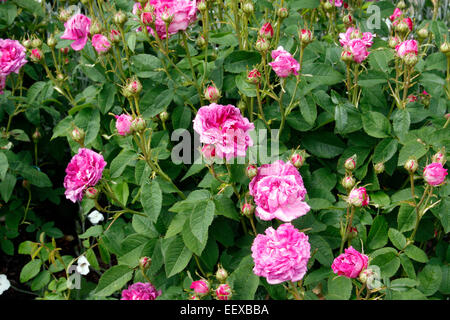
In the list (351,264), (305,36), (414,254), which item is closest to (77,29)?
(305,36)

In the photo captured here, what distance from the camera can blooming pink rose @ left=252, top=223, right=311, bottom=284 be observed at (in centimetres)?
102

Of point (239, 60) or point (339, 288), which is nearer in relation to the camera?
point (339, 288)

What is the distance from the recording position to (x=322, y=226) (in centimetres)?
127

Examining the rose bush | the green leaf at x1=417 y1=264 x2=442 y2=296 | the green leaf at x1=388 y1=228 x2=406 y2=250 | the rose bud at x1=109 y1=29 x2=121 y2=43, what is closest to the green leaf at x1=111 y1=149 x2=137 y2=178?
the rose bush

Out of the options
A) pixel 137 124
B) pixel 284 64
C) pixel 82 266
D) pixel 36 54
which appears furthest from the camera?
pixel 82 266

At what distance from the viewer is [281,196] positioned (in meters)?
1.06

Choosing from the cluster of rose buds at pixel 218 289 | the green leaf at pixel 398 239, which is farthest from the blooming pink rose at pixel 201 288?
the green leaf at pixel 398 239

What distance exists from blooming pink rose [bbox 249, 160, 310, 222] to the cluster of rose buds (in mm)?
164

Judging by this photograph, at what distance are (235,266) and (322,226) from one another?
0.27m

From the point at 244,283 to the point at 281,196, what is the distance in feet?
0.91

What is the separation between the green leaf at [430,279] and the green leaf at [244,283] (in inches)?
17.7

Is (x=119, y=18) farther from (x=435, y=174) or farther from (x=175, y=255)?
(x=435, y=174)
